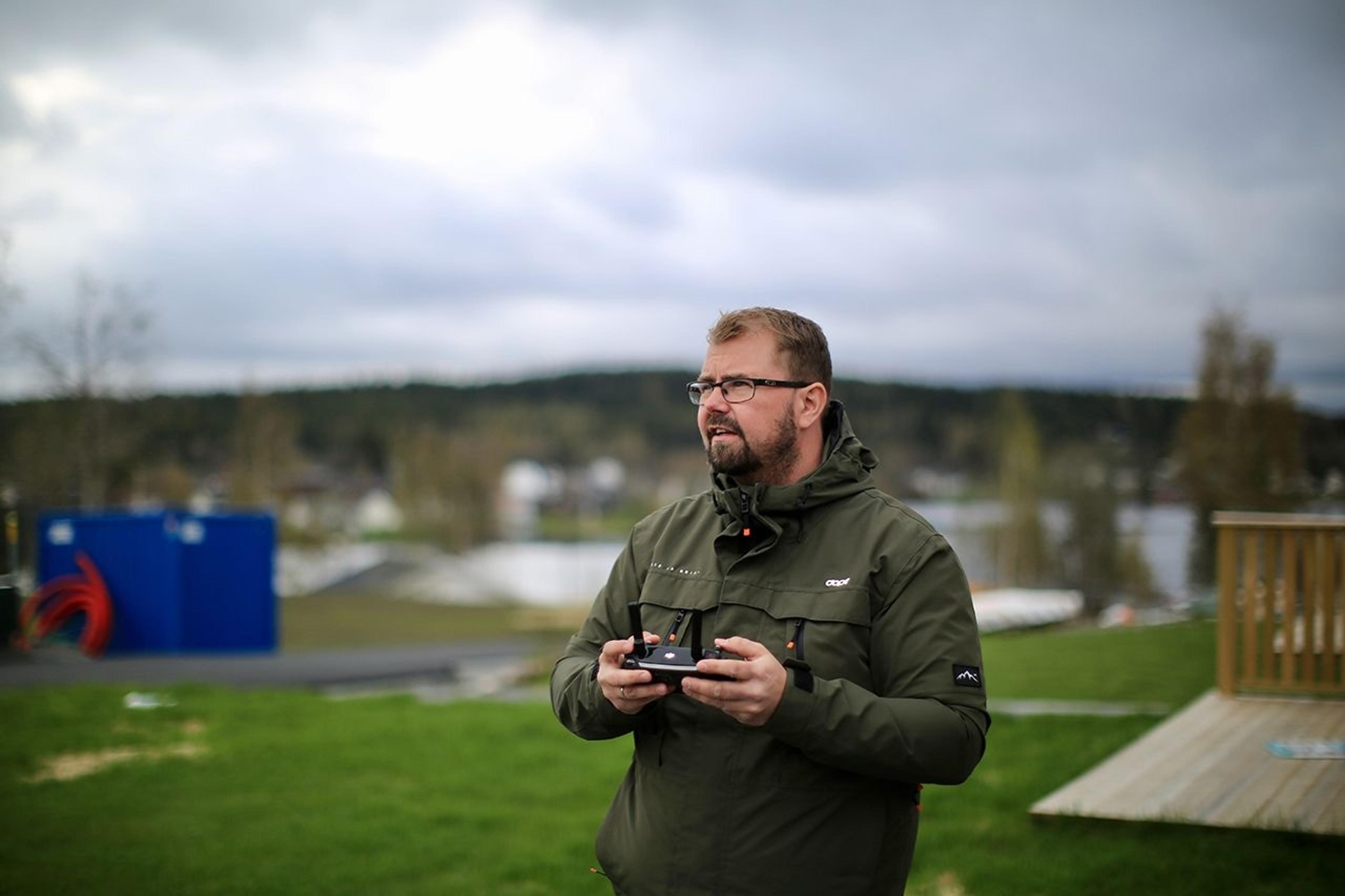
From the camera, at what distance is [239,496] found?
52.0 metres

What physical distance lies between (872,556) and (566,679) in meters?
0.79

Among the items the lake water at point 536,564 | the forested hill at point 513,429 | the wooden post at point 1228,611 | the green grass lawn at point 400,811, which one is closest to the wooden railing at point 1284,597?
the wooden post at point 1228,611

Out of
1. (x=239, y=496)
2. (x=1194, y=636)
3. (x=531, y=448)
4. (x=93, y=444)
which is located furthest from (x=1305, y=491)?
(x=531, y=448)

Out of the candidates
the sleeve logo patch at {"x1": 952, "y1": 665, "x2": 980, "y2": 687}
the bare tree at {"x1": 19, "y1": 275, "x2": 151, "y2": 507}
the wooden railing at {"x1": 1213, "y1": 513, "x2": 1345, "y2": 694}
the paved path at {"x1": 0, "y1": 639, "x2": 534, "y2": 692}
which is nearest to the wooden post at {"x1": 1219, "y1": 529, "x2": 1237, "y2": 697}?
the wooden railing at {"x1": 1213, "y1": 513, "x2": 1345, "y2": 694}

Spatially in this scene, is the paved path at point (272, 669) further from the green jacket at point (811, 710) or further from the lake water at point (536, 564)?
the lake water at point (536, 564)

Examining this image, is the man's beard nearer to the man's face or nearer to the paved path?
the man's face

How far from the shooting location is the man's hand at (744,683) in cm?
204

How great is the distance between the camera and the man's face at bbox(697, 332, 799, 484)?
2.42 meters

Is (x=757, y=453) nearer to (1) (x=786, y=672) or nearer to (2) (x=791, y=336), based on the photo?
(2) (x=791, y=336)

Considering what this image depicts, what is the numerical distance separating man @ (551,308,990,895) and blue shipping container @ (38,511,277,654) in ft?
48.8

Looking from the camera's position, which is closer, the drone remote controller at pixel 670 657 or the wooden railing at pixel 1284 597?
the drone remote controller at pixel 670 657

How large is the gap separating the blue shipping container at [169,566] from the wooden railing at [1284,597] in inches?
510

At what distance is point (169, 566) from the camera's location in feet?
51.6

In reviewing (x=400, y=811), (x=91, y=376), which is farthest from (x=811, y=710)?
(x=91, y=376)
